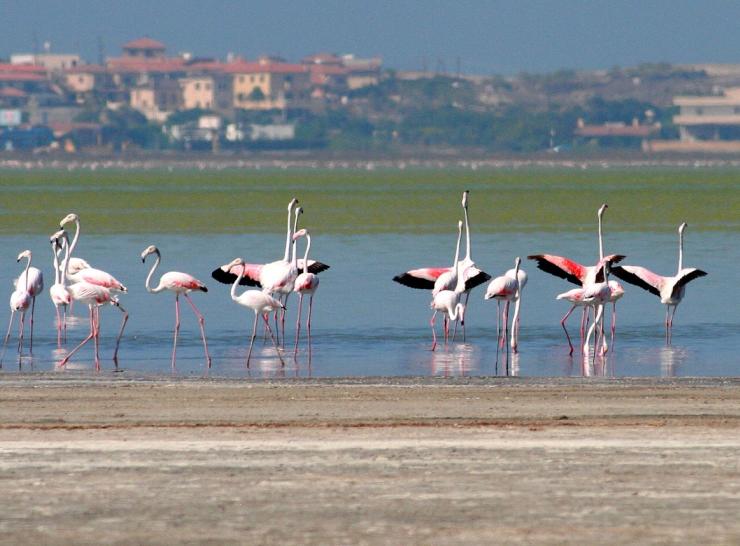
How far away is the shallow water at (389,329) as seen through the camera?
16438 mm

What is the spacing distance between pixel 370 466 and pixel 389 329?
9.79 meters

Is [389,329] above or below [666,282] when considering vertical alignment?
below

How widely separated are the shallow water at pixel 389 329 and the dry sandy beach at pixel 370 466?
2.72 m

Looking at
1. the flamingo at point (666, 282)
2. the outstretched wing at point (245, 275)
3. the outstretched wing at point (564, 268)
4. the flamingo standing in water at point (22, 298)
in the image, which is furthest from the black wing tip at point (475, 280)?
the flamingo standing in water at point (22, 298)

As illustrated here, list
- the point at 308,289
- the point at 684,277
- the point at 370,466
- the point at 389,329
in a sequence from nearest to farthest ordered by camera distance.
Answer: the point at 370,466
the point at 308,289
the point at 684,277
the point at 389,329

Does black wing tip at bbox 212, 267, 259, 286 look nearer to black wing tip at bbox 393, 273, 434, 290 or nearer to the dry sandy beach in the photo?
black wing tip at bbox 393, 273, 434, 290

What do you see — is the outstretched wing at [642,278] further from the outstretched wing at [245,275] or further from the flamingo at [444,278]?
the outstretched wing at [245,275]

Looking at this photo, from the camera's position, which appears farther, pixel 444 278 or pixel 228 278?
pixel 228 278

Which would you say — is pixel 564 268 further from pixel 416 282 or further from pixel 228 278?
pixel 228 278

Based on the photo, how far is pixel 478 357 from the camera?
17.3 meters

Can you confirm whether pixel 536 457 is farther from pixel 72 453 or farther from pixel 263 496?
pixel 72 453

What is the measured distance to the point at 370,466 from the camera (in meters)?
10.1

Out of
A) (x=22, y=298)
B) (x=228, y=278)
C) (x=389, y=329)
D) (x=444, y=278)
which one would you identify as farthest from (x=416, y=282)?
(x=22, y=298)

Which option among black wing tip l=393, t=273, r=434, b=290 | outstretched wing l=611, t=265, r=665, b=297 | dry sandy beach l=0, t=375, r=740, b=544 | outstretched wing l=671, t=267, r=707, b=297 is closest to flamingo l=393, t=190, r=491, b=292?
black wing tip l=393, t=273, r=434, b=290
